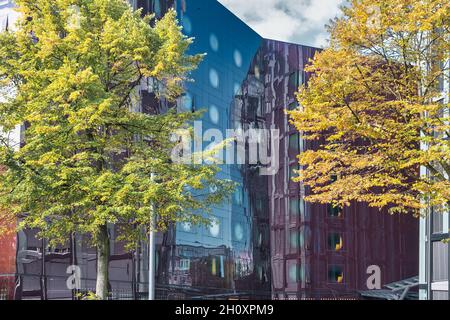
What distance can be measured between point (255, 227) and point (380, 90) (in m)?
57.4

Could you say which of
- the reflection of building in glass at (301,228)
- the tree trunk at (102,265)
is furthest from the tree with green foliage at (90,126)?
the reflection of building in glass at (301,228)

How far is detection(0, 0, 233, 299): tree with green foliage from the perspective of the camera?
23172mm

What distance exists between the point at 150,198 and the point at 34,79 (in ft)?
20.5

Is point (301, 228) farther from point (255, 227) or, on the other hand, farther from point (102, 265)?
point (102, 265)

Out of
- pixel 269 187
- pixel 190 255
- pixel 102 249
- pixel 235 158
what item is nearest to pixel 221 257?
pixel 190 255

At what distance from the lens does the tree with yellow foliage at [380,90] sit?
66.5 feet

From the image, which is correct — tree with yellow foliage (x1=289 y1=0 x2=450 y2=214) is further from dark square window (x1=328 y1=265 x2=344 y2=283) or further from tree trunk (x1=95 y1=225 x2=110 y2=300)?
dark square window (x1=328 y1=265 x2=344 y2=283)

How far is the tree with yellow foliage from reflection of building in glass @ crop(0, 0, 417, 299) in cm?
2528

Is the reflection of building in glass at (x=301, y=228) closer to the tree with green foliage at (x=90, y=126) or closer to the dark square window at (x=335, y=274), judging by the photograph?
the dark square window at (x=335, y=274)

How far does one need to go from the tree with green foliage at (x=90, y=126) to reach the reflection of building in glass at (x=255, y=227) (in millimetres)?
19370

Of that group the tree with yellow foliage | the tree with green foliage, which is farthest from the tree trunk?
the tree with yellow foliage

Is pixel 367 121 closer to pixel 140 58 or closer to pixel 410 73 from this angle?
pixel 410 73

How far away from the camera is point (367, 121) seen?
70.7 feet

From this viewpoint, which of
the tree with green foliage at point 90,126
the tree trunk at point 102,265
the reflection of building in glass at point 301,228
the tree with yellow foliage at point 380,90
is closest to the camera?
the tree with yellow foliage at point 380,90
